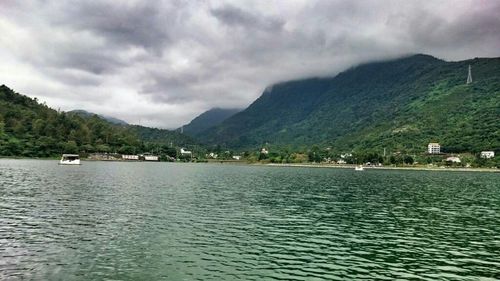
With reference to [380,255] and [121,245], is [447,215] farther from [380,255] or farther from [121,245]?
[121,245]

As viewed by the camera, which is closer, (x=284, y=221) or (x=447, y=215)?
(x=284, y=221)

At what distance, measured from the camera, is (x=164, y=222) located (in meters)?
48.8

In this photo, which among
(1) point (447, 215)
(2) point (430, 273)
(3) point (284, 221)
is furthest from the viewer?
(1) point (447, 215)

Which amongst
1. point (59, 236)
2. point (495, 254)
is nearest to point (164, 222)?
point (59, 236)

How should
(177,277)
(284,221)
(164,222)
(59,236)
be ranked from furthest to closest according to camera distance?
(284,221) < (164,222) < (59,236) < (177,277)

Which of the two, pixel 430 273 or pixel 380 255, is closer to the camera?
pixel 430 273

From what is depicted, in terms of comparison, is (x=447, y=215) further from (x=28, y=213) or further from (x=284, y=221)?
(x=28, y=213)

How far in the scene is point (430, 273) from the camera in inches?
1182

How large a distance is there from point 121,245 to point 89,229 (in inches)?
339

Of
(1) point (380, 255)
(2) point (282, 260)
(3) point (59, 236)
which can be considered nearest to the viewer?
(2) point (282, 260)

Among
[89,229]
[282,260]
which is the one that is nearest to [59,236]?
[89,229]

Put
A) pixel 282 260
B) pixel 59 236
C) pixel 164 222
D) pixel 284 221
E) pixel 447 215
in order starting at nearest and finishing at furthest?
pixel 282 260 < pixel 59 236 < pixel 164 222 < pixel 284 221 < pixel 447 215

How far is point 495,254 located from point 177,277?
27815 millimetres

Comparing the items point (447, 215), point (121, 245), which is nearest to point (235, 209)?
point (121, 245)
